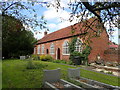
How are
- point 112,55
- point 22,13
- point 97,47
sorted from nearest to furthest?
1. point 22,13
2. point 112,55
3. point 97,47

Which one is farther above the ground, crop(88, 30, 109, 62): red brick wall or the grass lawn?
crop(88, 30, 109, 62): red brick wall

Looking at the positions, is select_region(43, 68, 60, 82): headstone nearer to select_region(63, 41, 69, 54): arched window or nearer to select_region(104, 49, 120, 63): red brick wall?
select_region(104, 49, 120, 63): red brick wall

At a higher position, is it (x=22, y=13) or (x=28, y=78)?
(x=22, y=13)

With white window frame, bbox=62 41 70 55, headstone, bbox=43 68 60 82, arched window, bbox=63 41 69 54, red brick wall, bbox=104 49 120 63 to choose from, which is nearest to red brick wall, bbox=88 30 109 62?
red brick wall, bbox=104 49 120 63

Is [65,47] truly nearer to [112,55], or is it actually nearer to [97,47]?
[97,47]

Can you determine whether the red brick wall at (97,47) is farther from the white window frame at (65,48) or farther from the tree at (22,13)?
the tree at (22,13)

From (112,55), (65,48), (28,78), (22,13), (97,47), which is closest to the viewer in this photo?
(28,78)

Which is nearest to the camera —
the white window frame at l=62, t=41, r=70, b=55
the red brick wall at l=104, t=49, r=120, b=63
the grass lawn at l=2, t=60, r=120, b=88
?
the grass lawn at l=2, t=60, r=120, b=88

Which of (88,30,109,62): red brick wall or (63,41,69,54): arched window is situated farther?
(63,41,69,54): arched window

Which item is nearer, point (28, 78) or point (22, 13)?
point (28, 78)

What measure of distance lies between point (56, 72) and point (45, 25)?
3.16 metres

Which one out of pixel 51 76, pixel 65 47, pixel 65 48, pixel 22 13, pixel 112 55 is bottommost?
pixel 51 76

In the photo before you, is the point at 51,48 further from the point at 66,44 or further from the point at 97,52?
the point at 97,52

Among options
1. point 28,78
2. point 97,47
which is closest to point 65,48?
point 97,47
